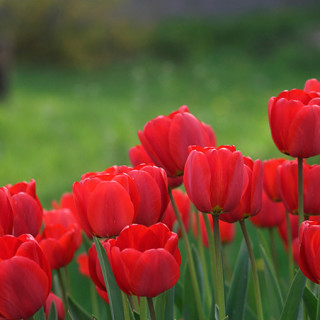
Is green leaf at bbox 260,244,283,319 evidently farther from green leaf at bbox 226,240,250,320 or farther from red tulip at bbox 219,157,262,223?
red tulip at bbox 219,157,262,223

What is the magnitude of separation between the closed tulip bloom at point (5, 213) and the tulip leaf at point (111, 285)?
131 millimetres

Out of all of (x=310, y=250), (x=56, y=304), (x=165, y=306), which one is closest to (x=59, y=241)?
(x=56, y=304)

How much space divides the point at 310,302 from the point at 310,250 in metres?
0.17

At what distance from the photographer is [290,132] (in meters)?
0.96

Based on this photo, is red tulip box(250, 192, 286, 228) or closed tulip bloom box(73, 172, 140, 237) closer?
closed tulip bloom box(73, 172, 140, 237)

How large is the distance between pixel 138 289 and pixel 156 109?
795cm

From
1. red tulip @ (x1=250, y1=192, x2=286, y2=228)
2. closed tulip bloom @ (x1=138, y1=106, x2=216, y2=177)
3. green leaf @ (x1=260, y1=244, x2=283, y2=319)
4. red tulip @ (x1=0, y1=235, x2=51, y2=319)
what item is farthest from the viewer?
red tulip @ (x1=250, y1=192, x2=286, y2=228)

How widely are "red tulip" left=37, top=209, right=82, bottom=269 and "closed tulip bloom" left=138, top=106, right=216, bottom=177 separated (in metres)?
0.21

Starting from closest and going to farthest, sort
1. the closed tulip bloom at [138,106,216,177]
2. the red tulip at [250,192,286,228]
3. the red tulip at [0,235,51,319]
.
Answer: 1. the red tulip at [0,235,51,319]
2. the closed tulip bloom at [138,106,216,177]
3. the red tulip at [250,192,286,228]

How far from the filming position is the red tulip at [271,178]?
1.19 meters

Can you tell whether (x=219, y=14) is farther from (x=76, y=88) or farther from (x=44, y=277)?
(x=44, y=277)

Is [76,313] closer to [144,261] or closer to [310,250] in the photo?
[144,261]

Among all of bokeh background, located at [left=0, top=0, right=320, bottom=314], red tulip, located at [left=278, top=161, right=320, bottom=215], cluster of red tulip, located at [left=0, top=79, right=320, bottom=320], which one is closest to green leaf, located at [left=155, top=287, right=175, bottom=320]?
cluster of red tulip, located at [left=0, top=79, right=320, bottom=320]

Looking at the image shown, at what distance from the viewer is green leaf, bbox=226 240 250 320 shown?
3.38 ft
